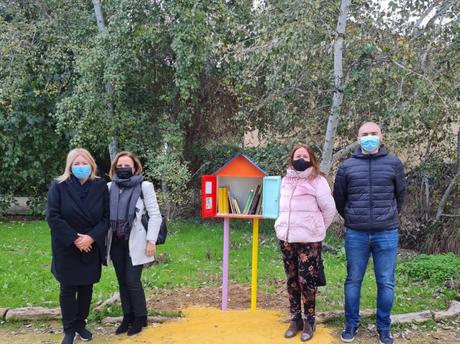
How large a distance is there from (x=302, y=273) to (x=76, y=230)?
210cm

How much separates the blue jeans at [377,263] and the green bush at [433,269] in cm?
253

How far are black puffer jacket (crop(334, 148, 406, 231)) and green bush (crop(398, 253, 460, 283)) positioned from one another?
2.77 m

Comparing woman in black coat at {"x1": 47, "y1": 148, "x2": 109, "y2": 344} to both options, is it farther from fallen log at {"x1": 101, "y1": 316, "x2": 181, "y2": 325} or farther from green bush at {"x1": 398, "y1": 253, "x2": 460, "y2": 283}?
green bush at {"x1": 398, "y1": 253, "x2": 460, "y2": 283}

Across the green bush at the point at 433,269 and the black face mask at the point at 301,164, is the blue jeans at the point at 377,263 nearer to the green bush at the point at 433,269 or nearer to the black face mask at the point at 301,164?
the black face mask at the point at 301,164

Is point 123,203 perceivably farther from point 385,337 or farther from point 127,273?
point 385,337

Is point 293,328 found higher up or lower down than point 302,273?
lower down

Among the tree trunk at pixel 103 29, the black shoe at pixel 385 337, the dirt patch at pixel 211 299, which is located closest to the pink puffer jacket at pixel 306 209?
the black shoe at pixel 385 337

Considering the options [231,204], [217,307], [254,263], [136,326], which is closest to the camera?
[136,326]

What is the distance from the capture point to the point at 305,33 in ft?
22.1

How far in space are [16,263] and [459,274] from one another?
633 centimetres

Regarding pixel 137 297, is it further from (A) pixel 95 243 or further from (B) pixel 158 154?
(B) pixel 158 154

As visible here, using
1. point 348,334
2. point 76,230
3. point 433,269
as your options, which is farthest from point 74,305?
point 433,269

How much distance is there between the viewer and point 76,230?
4.58 meters

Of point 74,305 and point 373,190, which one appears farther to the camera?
point 74,305
